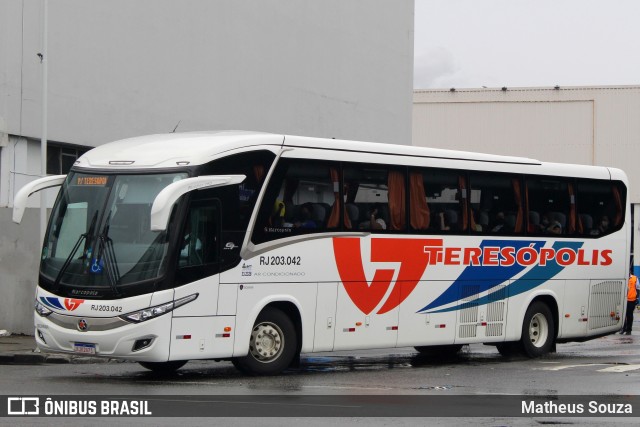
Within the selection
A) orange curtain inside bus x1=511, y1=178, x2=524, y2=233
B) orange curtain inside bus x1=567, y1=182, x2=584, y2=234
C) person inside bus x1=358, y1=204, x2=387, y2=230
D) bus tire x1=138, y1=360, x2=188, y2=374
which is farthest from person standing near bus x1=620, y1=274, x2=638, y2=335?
bus tire x1=138, y1=360, x2=188, y2=374

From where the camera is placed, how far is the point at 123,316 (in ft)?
50.4

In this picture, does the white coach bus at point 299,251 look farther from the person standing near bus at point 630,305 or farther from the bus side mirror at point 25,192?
the person standing near bus at point 630,305

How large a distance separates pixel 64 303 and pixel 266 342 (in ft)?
9.68

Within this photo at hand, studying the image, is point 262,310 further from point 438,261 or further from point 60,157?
point 60,157

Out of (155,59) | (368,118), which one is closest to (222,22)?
(155,59)

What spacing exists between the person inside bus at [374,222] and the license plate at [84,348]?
190 inches

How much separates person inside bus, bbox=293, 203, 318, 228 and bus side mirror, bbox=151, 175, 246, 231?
4.10 ft

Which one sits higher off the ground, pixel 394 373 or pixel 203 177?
Result: pixel 203 177

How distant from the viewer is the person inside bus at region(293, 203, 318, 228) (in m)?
17.4

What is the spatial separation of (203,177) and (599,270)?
32.8 ft

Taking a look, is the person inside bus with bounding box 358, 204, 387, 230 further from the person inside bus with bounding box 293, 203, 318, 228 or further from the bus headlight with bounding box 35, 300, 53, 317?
the bus headlight with bounding box 35, 300, 53, 317

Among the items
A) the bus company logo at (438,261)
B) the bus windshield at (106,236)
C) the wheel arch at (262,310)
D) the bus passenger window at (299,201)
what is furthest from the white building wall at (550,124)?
the bus windshield at (106,236)

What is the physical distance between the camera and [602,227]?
23.0 m

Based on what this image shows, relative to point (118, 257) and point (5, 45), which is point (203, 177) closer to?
point (118, 257)
